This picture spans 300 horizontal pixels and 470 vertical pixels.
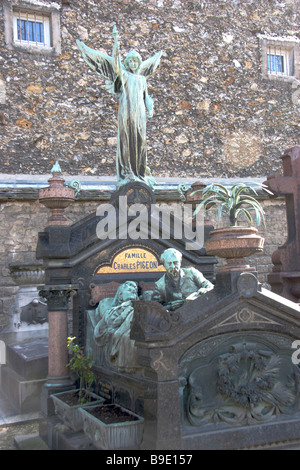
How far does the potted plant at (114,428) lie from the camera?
3697 millimetres

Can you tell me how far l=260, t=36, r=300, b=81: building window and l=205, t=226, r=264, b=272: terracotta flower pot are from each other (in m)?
10.1

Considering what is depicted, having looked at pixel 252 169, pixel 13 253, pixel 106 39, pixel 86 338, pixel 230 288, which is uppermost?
pixel 106 39

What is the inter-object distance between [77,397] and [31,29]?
8744 millimetres

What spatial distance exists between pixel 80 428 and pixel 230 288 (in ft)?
6.39

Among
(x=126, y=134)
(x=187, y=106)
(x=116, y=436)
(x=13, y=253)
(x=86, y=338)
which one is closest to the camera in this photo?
(x=116, y=436)

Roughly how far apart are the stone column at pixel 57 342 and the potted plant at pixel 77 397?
129 mm

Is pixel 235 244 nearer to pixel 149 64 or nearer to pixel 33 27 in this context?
pixel 149 64

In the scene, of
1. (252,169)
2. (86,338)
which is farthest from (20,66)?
(86,338)

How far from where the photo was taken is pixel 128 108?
6391 mm

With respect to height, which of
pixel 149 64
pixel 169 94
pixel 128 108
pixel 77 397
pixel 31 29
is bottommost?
pixel 77 397

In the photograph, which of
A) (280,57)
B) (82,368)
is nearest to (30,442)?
(82,368)

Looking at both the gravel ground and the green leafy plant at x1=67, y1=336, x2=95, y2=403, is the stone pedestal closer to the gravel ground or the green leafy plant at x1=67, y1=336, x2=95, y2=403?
the green leafy plant at x1=67, y1=336, x2=95, y2=403

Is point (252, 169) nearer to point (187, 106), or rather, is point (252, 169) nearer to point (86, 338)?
point (187, 106)
